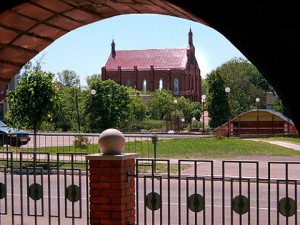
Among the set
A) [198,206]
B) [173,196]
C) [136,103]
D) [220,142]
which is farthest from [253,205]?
[136,103]

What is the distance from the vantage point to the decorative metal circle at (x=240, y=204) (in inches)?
219

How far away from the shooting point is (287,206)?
17.9 feet

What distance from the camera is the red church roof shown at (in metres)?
89.3

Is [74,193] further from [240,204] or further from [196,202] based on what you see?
[240,204]

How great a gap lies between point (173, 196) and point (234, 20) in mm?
10549

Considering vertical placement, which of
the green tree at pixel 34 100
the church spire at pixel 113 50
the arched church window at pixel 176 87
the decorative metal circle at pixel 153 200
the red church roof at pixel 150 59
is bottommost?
the decorative metal circle at pixel 153 200

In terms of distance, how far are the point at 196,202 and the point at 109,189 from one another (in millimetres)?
910

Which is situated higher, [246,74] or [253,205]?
[246,74]

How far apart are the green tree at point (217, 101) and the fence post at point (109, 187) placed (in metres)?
43.1

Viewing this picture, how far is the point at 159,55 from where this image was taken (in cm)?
9106

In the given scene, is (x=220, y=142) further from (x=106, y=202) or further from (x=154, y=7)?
(x=154, y=7)

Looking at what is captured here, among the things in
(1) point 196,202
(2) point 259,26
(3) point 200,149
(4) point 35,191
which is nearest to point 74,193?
(4) point 35,191

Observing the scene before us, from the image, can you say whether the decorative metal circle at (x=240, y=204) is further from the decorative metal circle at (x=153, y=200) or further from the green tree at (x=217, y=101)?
the green tree at (x=217, y=101)

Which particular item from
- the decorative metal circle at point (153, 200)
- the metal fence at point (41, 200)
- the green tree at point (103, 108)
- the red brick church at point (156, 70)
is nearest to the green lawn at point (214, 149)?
the metal fence at point (41, 200)
